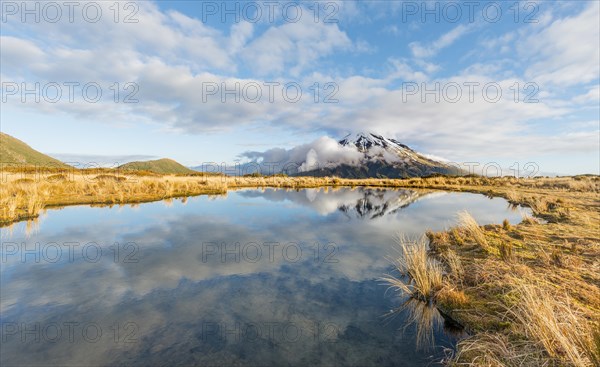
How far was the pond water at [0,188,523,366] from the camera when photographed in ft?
15.2

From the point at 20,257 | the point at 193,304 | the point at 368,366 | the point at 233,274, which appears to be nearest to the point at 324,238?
the point at 233,274

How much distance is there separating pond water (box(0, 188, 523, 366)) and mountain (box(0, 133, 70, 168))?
193717 millimetres

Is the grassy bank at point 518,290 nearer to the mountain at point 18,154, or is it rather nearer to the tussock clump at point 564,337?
the tussock clump at point 564,337

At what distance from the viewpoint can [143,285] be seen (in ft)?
23.7

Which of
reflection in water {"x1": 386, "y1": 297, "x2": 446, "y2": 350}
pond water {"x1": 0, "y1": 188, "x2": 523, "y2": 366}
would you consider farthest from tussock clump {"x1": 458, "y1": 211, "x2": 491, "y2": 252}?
reflection in water {"x1": 386, "y1": 297, "x2": 446, "y2": 350}

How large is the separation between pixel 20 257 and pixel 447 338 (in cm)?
1230

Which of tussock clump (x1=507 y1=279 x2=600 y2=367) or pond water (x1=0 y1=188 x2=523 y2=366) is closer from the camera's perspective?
tussock clump (x1=507 y1=279 x2=600 y2=367)

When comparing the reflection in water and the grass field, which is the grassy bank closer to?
the grass field

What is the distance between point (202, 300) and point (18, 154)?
245520mm

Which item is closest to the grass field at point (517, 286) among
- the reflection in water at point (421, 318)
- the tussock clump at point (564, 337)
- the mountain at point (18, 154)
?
the tussock clump at point (564, 337)

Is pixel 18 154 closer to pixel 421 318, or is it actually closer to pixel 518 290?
pixel 421 318

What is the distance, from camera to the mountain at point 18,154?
164m

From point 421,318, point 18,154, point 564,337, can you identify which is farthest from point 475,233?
point 18,154

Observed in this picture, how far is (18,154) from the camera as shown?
574 feet
